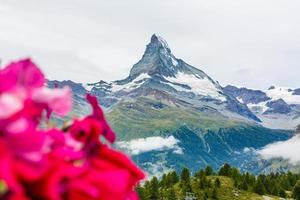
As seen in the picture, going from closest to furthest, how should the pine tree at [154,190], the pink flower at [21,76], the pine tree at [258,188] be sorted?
the pink flower at [21,76] < the pine tree at [258,188] < the pine tree at [154,190]

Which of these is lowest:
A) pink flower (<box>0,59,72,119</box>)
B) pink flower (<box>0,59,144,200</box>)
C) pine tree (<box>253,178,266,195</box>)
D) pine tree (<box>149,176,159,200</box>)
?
pine tree (<box>149,176,159,200</box>)

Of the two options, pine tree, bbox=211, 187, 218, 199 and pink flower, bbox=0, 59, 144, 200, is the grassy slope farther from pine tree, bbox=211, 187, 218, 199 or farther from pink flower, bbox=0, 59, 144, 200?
pink flower, bbox=0, 59, 144, 200

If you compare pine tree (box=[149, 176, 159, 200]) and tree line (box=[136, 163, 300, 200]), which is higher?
tree line (box=[136, 163, 300, 200])

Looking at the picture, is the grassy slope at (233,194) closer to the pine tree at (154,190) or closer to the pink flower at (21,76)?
the pine tree at (154,190)

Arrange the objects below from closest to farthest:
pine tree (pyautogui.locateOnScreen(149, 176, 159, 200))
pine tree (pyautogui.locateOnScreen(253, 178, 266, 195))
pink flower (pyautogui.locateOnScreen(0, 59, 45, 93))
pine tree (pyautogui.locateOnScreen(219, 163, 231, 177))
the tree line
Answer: pink flower (pyautogui.locateOnScreen(0, 59, 45, 93)) → the tree line → pine tree (pyautogui.locateOnScreen(253, 178, 266, 195)) → pine tree (pyautogui.locateOnScreen(149, 176, 159, 200)) → pine tree (pyautogui.locateOnScreen(219, 163, 231, 177))

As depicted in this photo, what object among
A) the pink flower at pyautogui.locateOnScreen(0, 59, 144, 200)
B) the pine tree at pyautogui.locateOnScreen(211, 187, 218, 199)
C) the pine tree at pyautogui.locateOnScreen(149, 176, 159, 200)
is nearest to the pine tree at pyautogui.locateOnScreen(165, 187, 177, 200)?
the pine tree at pyautogui.locateOnScreen(149, 176, 159, 200)

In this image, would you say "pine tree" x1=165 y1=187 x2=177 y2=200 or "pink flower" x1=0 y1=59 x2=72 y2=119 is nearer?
"pink flower" x1=0 y1=59 x2=72 y2=119

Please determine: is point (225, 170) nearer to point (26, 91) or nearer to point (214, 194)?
point (214, 194)

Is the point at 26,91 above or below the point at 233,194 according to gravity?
above

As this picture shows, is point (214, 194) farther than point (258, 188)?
No

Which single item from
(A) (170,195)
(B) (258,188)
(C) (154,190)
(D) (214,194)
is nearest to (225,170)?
(B) (258,188)

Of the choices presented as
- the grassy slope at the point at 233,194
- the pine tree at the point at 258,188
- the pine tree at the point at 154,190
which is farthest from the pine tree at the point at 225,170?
the pine tree at the point at 154,190

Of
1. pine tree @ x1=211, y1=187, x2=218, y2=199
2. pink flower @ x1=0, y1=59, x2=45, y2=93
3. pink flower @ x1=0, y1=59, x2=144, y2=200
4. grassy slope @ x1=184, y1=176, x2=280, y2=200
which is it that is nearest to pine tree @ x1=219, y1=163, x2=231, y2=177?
grassy slope @ x1=184, y1=176, x2=280, y2=200

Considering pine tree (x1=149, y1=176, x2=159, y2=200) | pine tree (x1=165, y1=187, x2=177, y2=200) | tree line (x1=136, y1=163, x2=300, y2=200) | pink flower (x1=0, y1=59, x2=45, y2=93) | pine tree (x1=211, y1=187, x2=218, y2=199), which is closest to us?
pink flower (x1=0, y1=59, x2=45, y2=93)
